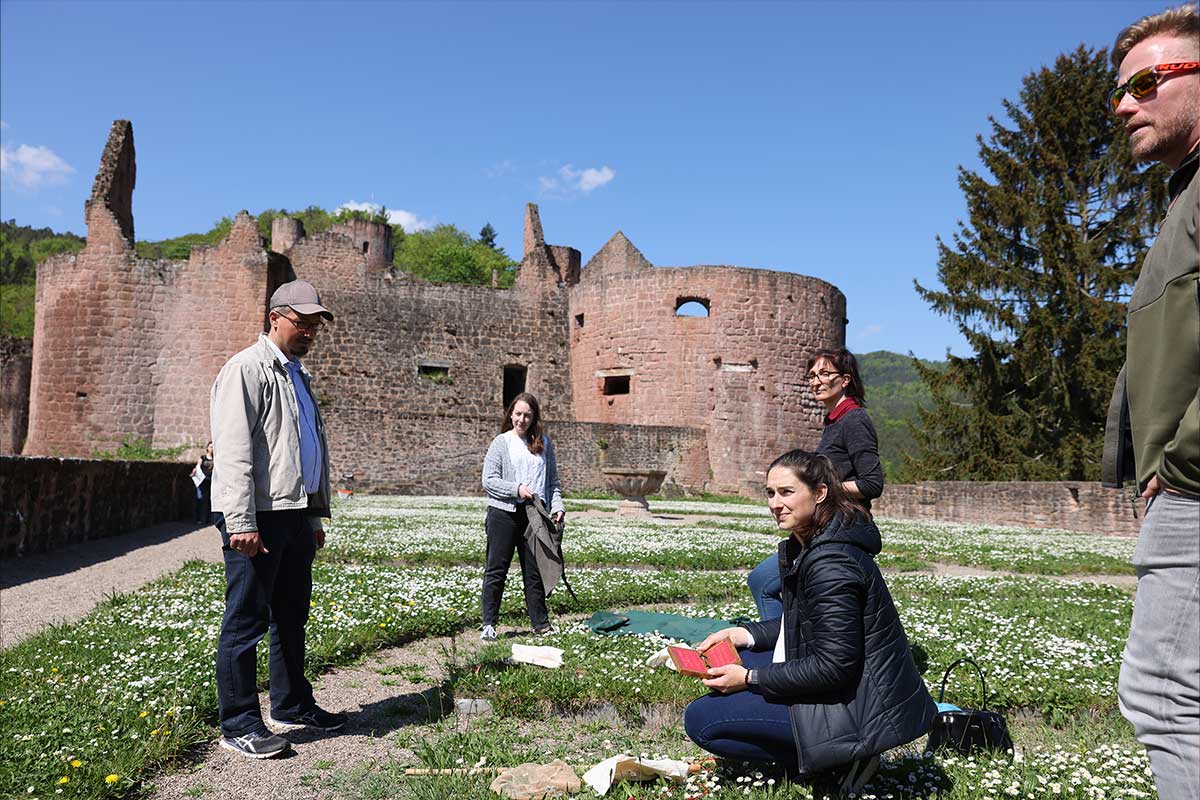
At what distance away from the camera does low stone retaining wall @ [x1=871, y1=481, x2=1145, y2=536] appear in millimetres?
19094

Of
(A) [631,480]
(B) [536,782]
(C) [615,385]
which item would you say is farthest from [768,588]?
(C) [615,385]

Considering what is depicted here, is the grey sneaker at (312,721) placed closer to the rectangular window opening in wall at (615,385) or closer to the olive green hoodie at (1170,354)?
the olive green hoodie at (1170,354)

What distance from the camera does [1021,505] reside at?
20625mm

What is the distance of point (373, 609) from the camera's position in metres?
6.95

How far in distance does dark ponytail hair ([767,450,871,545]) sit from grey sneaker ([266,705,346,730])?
8.21 feet

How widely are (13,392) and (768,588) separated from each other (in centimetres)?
3964

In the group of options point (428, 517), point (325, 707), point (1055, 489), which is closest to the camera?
point (325, 707)

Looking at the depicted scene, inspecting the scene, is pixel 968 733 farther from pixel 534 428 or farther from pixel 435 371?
pixel 435 371

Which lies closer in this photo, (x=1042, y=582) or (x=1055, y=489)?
(x=1042, y=582)

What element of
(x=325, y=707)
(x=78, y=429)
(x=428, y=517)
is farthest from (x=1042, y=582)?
(x=78, y=429)

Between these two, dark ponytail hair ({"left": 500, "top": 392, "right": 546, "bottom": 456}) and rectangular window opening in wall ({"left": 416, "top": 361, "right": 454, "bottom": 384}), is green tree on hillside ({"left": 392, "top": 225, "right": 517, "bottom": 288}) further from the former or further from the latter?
dark ponytail hair ({"left": 500, "top": 392, "right": 546, "bottom": 456})

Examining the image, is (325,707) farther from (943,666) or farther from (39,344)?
(39,344)

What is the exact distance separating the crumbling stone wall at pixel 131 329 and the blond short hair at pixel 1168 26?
27.5m

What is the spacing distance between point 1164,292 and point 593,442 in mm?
25620
